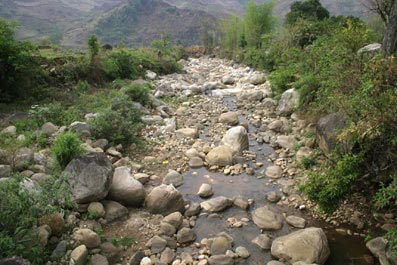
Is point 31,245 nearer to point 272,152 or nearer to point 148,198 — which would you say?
point 148,198

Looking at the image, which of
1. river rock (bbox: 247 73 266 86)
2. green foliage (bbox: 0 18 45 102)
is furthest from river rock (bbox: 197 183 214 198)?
river rock (bbox: 247 73 266 86)

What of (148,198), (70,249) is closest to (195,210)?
(148,198)

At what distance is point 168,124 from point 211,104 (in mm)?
3232

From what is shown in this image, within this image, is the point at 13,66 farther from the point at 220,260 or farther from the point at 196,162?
the point at 220,260

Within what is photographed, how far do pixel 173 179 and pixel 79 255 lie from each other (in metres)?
2.86

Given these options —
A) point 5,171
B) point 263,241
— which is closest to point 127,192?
point 5,171

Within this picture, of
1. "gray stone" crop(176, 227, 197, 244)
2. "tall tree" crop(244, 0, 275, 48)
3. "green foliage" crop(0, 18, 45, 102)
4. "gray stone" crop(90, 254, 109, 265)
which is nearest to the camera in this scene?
"gray stone" crop(90, 254, 109, 265)

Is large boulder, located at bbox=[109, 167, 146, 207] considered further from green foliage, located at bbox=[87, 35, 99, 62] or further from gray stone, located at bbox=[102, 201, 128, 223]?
green foliage, located at bbox=[87, 35, 99, 62]

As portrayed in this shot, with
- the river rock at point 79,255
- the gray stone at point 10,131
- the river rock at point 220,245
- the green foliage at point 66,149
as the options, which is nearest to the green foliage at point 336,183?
the river rock at point 220,245

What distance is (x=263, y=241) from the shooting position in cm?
485

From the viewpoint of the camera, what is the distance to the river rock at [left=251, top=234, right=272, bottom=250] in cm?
479

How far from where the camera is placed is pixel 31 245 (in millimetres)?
3807

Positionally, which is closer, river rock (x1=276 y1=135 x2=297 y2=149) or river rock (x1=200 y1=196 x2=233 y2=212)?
river rock (x1=200 y1=196 x2=233 y2=212)

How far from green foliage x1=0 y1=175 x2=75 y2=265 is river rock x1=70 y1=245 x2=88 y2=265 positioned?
307 mm
